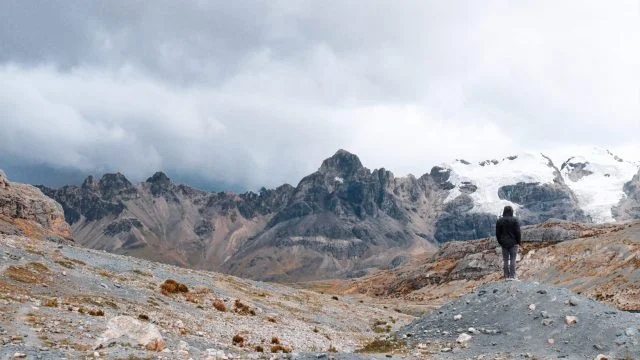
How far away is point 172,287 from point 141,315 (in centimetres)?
1593

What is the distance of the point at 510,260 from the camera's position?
36.8 meters

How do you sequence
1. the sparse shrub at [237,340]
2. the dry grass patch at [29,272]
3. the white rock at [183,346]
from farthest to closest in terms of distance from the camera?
1. the dry grass patch at [29,272]
2. the sparse shrub at [237,340]
3. the white rock at [183,346]

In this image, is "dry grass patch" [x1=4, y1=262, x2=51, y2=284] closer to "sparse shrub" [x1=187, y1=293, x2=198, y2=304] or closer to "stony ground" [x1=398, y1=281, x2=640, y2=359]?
"sparse shrub" [x1=187, y1=293, x2=198, y2=304]

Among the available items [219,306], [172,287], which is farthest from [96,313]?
[172,287]

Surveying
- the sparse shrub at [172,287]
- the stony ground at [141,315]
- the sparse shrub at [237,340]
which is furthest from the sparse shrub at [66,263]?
the sparse shrub at [237,340]

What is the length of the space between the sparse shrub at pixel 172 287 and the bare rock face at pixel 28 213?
69952mm

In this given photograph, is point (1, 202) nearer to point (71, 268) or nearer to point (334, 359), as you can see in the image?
point (71, 268)

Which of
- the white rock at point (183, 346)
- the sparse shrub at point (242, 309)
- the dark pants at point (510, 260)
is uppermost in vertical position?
the dark pants at point (510, 260)

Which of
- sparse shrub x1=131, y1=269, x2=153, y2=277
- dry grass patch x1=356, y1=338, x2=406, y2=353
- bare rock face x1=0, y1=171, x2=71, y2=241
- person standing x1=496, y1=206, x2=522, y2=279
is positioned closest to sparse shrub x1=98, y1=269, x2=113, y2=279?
sparse shrub x1=131, y1=269, x2=153, y2=277

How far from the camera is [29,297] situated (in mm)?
33562

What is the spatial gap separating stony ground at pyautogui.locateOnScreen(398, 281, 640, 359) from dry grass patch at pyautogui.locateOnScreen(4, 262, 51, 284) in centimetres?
2632

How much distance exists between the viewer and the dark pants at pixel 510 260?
35969 mm

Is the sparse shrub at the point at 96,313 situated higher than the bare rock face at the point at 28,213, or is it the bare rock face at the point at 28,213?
the bare rock face at the point at 28,213

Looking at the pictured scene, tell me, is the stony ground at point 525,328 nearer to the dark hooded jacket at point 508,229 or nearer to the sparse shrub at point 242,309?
the dark hooded jacket at point 508,229
